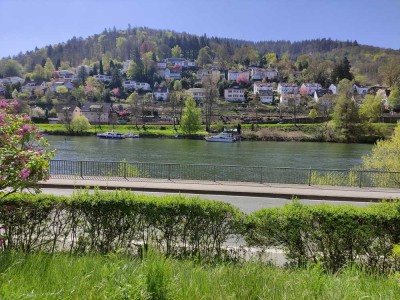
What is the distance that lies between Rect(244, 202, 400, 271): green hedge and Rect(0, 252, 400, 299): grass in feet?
4.16

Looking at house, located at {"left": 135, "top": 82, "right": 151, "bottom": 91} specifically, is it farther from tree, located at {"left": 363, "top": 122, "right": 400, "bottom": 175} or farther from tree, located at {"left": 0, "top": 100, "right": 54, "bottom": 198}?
tree, located at {"left": 0, "top": 100, "right": 54, "bottom": 198}

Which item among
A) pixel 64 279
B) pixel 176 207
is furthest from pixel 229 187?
pixel 64 279

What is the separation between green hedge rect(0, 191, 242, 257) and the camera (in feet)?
20.0

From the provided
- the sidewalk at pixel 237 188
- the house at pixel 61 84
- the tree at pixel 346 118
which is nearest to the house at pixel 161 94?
the house at pixel 61 84

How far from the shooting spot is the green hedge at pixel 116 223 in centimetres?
610

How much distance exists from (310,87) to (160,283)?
542 ft

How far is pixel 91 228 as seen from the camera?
630 cm

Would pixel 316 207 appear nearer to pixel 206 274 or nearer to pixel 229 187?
pixel 206 274

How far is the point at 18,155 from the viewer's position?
540 centimetres

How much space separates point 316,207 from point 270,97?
148 metres

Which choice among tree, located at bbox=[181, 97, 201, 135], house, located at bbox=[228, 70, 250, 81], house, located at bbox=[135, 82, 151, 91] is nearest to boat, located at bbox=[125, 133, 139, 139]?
tree, located at bbox=[181, 97, 201, 135]

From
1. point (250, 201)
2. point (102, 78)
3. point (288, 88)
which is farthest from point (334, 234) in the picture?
point (102, 78)

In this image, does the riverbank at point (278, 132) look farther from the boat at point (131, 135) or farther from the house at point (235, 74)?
the house at point (235, 74)

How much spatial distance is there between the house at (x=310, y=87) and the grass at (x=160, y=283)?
159m
